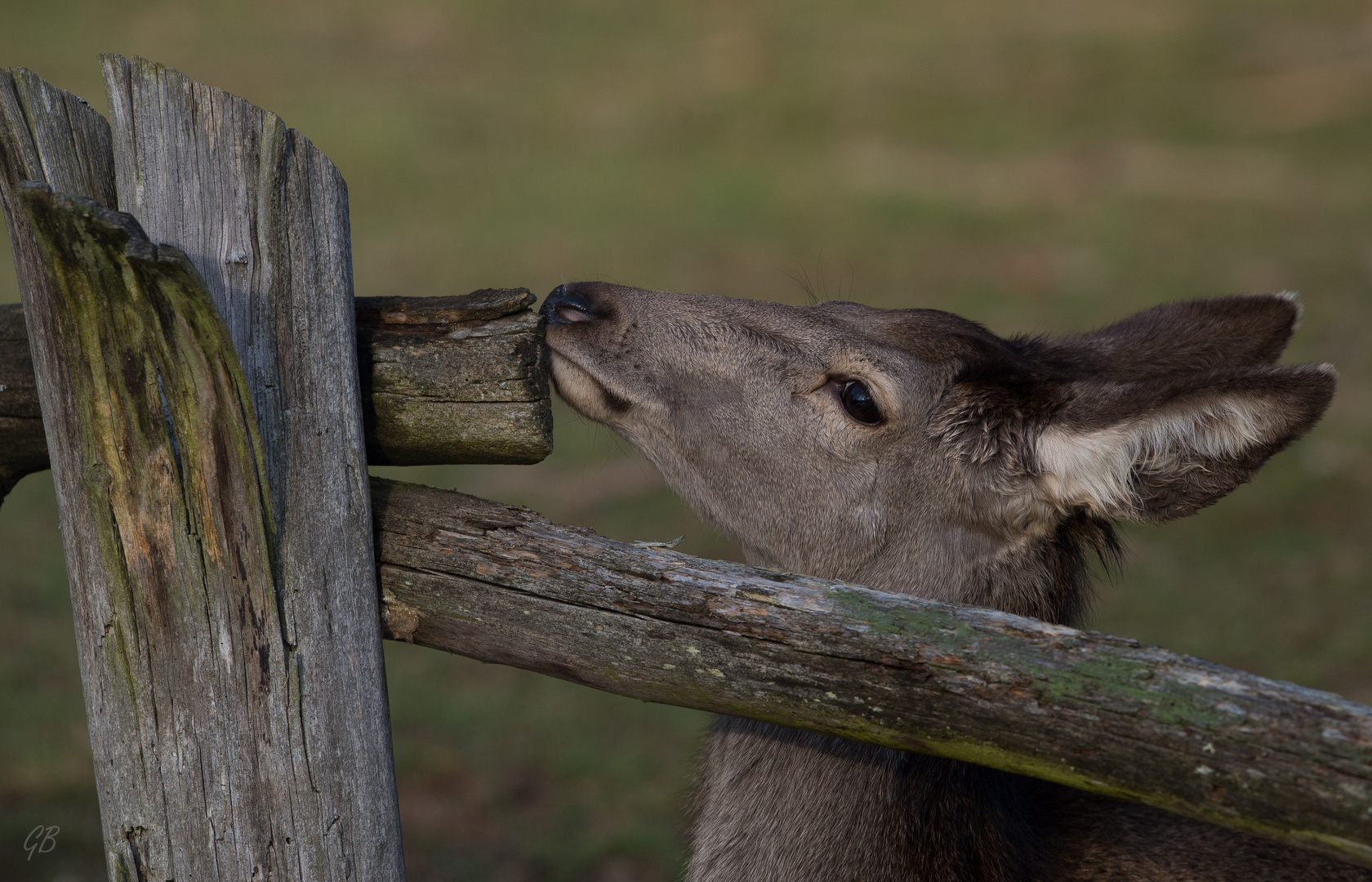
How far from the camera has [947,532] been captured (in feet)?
10.9

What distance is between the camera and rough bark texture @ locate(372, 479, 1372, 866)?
1942 mm

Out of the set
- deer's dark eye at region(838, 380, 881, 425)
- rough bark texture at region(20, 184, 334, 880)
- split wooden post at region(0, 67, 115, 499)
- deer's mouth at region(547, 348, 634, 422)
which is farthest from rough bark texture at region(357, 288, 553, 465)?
deer's dark eye at region(838, 380, 881, 425)

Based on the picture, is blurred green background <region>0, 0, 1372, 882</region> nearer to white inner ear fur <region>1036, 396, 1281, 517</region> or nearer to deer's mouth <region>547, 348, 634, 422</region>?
deer's mouth <region>547, 348, 634, 422</region>

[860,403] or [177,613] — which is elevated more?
[860,403]

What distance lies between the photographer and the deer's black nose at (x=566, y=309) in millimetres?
3361

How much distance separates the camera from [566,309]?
338 cm

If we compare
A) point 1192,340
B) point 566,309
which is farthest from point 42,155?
point 1192,340

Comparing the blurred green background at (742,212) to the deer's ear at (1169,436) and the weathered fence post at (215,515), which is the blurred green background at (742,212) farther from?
the weathered fence post at (215,515)

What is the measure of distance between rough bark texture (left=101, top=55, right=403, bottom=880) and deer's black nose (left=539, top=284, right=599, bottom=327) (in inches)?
38.7

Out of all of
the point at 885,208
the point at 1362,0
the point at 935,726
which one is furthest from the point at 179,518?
the point at 1362,0

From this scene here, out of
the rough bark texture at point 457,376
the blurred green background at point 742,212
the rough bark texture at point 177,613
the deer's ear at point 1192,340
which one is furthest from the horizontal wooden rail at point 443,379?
the blurred green background at point 742,212

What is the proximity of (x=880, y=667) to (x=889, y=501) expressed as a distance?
45.5 inches

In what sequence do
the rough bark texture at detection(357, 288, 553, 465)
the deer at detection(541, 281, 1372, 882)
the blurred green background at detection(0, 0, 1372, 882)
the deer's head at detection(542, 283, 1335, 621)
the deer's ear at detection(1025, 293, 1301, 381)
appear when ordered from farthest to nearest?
the blurred green background at detection(0, 0, 1372, 882) < the deer's ear at detection(1025, 293, 1301, 381) < the deer's head at detection(542, 283, 1335, 621) < the deer at detection(541, 281, 1372, 882) < the rough bark texture at detection(357, 288, 553, 465)

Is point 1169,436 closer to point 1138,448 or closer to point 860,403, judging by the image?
point 1138,448
